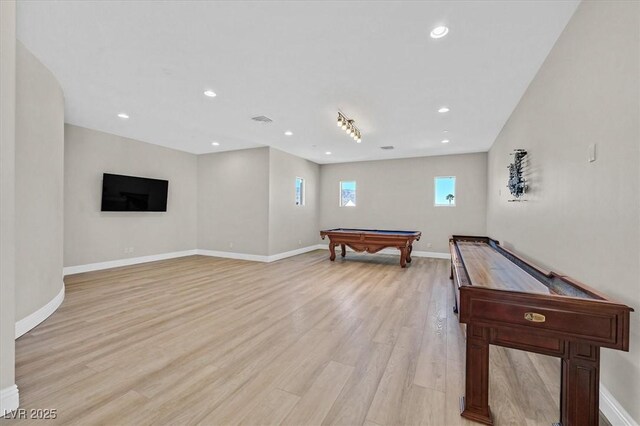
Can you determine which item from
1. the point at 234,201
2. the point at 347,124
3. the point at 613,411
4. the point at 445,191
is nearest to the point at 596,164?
the point at 613,411

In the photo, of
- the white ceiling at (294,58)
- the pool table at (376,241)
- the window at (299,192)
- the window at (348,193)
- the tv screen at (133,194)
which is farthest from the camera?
the window at (348,193)

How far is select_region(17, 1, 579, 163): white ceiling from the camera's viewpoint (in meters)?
2.13

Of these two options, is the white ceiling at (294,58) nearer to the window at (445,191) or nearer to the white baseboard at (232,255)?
the window at (445,191)

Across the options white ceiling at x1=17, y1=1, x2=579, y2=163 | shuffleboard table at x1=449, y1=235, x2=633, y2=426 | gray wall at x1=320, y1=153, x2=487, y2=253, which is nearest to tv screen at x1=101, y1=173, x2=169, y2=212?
white ceiling at x1=17, y1=1, x2=579, y2=163

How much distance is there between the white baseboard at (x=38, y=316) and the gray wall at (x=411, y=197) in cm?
669

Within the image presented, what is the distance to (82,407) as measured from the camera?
5.51 feet

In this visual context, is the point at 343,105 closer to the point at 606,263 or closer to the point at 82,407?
the point at 606,263

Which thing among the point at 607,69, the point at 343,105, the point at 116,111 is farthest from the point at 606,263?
the point at 116,111

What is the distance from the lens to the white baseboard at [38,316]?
8.66 ft

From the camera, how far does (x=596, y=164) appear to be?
1768 mm

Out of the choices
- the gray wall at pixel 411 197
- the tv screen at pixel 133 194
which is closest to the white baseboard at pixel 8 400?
the tv screen at pixel 133 194

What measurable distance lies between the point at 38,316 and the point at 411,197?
767cm

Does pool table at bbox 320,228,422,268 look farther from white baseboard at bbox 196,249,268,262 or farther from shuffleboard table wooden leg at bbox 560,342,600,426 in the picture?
shuffleboard table wooden leg at bbox 560,342,600,426

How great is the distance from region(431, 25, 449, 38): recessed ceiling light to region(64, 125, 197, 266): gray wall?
249 inches
